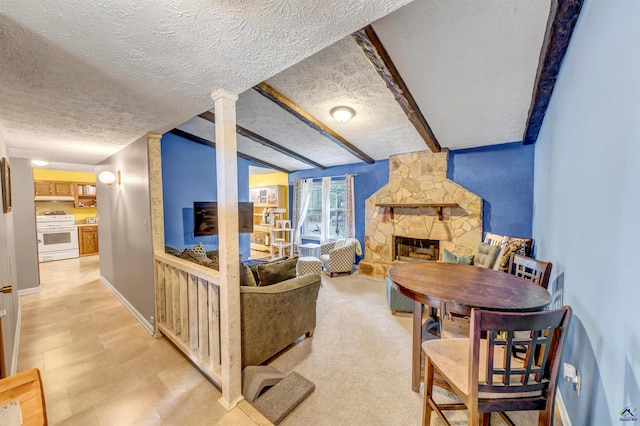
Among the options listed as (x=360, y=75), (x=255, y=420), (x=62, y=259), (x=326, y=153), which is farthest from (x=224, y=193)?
(x=62, y=259)

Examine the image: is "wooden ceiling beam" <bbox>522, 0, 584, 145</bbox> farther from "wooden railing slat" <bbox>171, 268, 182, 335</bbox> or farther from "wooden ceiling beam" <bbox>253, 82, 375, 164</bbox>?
"wooden railing slat" <bbox>171, 268, 182, 335</bbox>

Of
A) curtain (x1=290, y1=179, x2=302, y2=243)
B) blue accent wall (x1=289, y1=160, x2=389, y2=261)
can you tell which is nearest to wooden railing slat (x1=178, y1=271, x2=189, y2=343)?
blue accent wall (x1=289, y1=160, x2=389, y2=261)

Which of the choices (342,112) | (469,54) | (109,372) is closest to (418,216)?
(342,112)

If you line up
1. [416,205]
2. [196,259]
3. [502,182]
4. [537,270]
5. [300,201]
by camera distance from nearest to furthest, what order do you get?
[537,270]
[196,259]
[502,182]
[416,205]
[300,201]

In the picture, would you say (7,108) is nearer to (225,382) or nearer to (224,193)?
(224,193)

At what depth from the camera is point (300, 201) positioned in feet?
21.2

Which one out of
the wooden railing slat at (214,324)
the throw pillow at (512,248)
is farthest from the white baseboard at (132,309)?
the throw pillow at (512,248)

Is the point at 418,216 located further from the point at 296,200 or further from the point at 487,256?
the point at 296,200

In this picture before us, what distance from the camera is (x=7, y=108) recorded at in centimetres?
194

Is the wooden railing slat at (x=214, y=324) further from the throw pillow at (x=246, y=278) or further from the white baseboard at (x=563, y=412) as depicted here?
the white baseboard at (x=563, y=412)

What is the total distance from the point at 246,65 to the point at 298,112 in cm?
193

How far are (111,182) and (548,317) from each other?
4679mm

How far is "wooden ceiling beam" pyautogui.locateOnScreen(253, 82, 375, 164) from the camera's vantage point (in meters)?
2.86

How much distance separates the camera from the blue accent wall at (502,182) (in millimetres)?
3695
